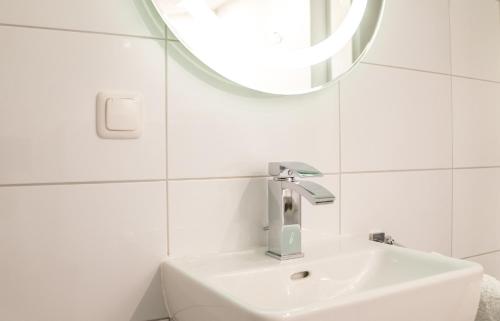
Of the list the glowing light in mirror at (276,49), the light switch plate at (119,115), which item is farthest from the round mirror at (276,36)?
the light switch plate at (119,115)

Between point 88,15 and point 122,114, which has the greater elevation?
point 88,15

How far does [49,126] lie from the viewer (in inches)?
27.6

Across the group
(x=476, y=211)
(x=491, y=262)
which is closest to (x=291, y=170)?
(x=476, y=211)

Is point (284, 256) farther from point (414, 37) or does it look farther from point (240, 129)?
point (414, 37)

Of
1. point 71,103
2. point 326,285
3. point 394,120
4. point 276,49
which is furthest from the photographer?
point 394,120

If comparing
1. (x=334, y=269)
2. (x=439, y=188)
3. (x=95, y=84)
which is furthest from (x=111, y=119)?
(x=439, y=188)

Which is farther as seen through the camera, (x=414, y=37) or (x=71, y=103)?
(x=414, y=37)

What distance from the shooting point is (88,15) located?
73 cm

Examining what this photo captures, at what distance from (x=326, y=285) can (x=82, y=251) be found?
0.46m

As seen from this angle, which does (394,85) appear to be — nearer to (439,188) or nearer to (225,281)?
(439,188)

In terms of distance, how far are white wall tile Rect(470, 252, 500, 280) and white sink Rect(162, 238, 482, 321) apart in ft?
2.01

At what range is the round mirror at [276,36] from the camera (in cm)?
82

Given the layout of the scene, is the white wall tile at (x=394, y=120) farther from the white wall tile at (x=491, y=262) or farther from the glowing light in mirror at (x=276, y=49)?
the white wall tile at (x=491, y=262)

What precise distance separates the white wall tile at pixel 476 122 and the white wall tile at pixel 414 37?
113mm
